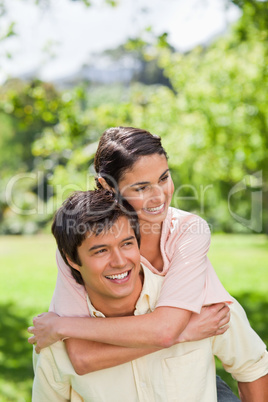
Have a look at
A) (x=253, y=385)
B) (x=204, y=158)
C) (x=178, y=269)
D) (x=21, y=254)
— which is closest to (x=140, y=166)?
(x=178, y=269)

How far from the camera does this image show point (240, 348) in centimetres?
239

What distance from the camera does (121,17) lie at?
711 centimetres

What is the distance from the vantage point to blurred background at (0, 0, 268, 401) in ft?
21.6

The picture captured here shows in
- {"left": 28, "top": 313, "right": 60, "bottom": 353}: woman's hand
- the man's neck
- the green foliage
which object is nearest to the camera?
{"left": 28, "top": 313, "right": 60, "bottom": 353}: woman's hand

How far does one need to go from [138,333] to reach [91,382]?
409mm

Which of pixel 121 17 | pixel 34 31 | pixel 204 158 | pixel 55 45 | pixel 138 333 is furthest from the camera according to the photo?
pixel 204 158

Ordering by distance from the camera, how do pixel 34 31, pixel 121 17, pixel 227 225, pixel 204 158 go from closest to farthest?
pixel 34 31 < pixel 121 17 < pixel 204 158 < pixel 227 225

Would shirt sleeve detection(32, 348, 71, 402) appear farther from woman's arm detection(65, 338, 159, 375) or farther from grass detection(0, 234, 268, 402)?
grass detection(0, 234, 268, 402)

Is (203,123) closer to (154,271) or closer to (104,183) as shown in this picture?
(104,183)

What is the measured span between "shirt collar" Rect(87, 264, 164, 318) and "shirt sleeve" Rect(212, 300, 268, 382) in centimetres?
37

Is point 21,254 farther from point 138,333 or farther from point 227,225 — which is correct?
point 138,333

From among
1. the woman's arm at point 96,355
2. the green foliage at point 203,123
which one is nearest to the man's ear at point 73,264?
the woman's arm at point 96,355

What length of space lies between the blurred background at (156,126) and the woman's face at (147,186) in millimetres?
2761

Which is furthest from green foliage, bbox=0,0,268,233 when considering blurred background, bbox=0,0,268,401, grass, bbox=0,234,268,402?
grass, bbox=0,234,268,402
